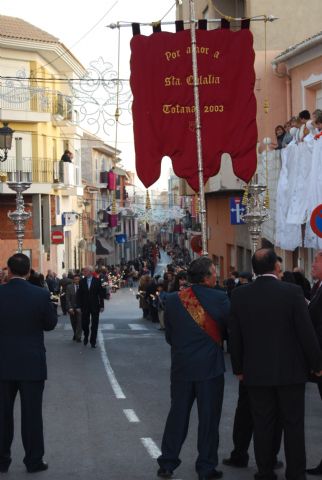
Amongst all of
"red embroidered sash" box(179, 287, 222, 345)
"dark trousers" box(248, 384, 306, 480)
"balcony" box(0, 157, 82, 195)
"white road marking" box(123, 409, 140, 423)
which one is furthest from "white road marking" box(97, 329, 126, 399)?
"balcony" box(0, 157, 82, 195)

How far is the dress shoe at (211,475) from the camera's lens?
7.38m

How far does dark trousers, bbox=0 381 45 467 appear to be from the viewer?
25.6ft

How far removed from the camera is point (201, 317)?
298 inches

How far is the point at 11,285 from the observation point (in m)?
7.88

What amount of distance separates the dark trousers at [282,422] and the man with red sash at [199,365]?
407mm

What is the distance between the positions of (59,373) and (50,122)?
3194cm

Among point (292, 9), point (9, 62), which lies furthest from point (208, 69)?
point (9, 62)

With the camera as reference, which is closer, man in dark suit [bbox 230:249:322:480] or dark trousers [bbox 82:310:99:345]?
man in dark suit [bbox 230:249:322:480]

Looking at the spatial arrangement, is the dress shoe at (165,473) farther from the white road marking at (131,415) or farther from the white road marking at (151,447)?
the white road marking at (131,415)

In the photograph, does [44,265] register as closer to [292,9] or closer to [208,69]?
[292,9]

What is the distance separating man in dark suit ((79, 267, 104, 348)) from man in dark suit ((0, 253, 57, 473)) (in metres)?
11.9

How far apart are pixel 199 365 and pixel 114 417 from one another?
3382 mm

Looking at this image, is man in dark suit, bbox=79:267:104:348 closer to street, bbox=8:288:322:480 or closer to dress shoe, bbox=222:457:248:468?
street, bbox=8:288:322:480

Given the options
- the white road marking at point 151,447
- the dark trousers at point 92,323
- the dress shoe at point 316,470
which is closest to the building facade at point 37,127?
the dark trousers at point 92,323
